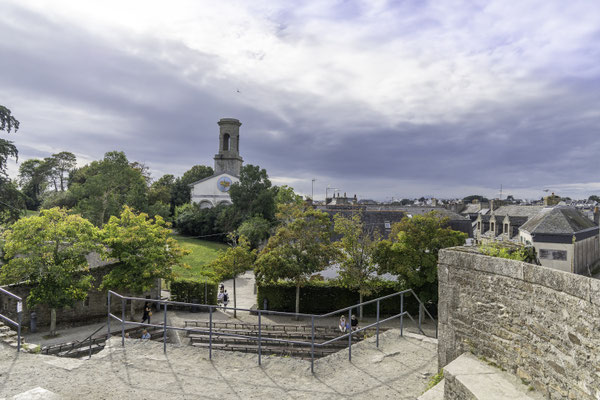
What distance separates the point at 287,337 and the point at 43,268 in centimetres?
1021

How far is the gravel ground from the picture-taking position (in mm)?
5488

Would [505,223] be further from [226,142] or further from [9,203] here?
[226,142]

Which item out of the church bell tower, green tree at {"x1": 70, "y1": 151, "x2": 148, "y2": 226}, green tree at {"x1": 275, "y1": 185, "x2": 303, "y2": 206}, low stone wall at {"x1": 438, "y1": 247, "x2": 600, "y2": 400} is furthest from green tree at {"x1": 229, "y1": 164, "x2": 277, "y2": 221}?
low stone wall at {"x1": 438, "y1": 247, "x2": 600, "y2": 400}

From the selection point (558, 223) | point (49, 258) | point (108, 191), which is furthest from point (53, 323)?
point (558, 223)

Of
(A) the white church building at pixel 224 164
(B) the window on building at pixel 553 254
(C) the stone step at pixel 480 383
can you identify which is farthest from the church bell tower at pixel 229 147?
(C) the stone step at pixel 480 383

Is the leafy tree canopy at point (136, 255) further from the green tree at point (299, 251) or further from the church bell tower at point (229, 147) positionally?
the church bell tower at point (229, 147)

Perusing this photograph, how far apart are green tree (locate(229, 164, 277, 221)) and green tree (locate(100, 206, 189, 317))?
21.7 m

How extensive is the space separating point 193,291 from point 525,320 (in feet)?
61.6

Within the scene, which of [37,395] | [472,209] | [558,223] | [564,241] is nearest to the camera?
[37,395]

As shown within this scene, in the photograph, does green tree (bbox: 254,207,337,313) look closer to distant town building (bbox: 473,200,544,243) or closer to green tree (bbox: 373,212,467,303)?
green tree (bbox: 373,212,467,303)

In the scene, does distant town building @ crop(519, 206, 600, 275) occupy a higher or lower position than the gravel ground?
higher

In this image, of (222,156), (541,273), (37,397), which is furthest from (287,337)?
(222,156)

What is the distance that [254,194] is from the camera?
134 ft

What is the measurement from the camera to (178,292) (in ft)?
67.9
